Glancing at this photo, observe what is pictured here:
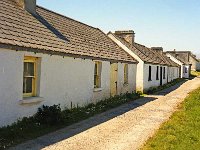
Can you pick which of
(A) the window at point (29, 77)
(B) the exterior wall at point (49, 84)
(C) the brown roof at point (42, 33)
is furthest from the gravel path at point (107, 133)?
(C) the brown roof at point (42, 33)

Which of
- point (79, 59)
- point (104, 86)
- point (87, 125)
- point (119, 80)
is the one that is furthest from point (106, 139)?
point (119, 80)

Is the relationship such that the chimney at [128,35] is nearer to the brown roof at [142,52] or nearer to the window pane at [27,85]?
the brown roof at [142,52]

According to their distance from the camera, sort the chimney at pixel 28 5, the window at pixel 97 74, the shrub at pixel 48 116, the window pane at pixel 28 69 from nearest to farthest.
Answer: the shrub at pixel 48 116 < the window pane at pixel 28 69 < the chimney at pixel 28 5 < the window at pixel 97 74

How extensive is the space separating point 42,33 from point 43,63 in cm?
203

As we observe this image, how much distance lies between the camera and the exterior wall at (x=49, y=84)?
9891mm

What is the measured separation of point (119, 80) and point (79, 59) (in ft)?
24.6

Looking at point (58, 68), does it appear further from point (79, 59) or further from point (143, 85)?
point (143, 85)

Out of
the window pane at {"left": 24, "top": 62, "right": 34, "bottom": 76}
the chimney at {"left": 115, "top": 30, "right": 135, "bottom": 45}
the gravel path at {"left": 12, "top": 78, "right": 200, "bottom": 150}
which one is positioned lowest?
the gravel path at {"left": 12, "top": 78, "right": 200, "bottom": 150}

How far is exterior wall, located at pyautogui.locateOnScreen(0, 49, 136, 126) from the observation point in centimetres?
989

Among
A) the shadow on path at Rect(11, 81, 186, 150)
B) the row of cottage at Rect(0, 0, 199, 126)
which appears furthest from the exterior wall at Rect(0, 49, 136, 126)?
the shadow on path at Rect(11, 81, 186, 150)

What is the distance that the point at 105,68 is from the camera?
19.1m

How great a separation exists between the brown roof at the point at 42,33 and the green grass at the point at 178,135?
5.44 meters

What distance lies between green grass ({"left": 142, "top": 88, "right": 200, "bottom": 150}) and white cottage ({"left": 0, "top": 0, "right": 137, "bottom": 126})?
4734 mm

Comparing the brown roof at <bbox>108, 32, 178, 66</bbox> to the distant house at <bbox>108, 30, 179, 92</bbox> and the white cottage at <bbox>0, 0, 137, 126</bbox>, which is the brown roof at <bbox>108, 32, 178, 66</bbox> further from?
the white cottage at <bbox>0, 0, 137, 126</bbox>
